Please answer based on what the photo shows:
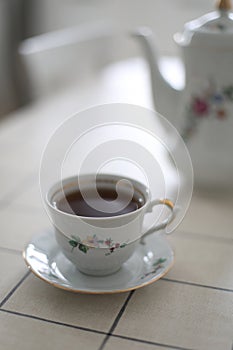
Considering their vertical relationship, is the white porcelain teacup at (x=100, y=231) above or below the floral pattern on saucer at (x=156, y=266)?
above

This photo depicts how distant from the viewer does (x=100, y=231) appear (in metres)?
0.57

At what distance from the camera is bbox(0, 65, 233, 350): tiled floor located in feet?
1.70

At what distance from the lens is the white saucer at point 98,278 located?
580 mm

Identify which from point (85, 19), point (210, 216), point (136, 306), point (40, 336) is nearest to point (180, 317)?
point (136, 306)

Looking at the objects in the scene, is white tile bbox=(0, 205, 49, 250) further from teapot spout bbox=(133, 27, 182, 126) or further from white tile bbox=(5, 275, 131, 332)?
teapot spout bbox=(133, 27, 182, 126)

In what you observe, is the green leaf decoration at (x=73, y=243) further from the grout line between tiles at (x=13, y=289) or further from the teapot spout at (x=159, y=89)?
the teapot spout at (x=159, y=89)

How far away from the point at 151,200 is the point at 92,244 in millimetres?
104

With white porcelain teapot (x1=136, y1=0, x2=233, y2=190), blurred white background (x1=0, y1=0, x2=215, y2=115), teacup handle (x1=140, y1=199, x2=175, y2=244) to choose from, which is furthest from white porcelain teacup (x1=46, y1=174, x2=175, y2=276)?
blurred white background (x1=0, y1=0, x2=215, y2=115)

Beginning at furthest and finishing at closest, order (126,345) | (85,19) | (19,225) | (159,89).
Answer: (85,19) < (159,89) < (19,225) < (126,345)

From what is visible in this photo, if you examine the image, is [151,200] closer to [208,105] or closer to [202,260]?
[202,260]

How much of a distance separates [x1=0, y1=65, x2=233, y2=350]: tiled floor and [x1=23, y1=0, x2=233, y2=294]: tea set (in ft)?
0.08

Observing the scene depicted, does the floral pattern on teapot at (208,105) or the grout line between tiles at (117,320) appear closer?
the grout line between tiles at (117,320)

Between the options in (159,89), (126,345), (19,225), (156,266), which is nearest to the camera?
(126,345)

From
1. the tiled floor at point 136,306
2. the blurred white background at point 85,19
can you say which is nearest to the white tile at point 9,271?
the tiled floor at point 136,306
